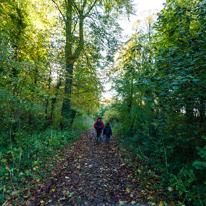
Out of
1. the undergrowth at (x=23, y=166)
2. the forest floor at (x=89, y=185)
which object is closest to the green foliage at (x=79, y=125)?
the undergrowth at (x=23, y=166)

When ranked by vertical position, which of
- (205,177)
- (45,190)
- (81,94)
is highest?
(81,94)

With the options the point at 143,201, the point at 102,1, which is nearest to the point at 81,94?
the point at 102,1

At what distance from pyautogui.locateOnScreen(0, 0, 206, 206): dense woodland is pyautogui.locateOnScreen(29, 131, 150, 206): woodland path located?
2.01ft

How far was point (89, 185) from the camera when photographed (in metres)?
3.95

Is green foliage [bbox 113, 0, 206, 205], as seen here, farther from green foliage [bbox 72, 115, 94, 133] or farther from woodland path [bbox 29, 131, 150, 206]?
green foliage [bbox 72, 115, 94, 133]

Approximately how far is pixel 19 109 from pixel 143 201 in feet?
16.7

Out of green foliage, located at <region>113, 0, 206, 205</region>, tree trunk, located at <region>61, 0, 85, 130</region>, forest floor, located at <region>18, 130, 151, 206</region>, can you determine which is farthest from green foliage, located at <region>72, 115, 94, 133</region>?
green foliage, located at <region>113, 0, 206, 205</region>

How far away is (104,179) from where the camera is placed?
4.30 metres

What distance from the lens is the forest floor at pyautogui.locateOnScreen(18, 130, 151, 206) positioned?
3.33 m

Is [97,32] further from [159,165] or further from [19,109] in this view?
[159,165]

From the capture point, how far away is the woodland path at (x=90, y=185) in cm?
334

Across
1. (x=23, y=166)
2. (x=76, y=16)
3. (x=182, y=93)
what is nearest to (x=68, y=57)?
(x=76, y=16)

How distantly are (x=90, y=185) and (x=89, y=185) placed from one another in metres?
0.03

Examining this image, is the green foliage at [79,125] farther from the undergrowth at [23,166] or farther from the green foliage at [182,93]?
the green foliage at [182,93]
